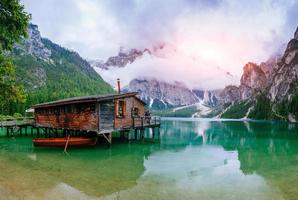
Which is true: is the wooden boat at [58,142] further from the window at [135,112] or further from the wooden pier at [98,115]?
the window at [135,112]

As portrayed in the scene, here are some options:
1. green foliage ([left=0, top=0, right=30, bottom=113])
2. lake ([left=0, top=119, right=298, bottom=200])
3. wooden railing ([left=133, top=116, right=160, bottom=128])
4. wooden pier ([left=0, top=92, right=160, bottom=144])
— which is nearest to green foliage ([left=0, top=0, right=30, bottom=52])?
green foliage ([left=0, top=0, right=30, bottom=113])

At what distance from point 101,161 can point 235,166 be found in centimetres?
1159

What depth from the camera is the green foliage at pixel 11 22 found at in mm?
16406

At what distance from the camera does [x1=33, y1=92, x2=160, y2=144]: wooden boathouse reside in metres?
40.0

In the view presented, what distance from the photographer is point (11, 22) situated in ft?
55.2

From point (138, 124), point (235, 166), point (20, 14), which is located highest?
point (20, 14)

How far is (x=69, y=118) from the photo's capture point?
145 ft

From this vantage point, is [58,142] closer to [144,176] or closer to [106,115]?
[106,115]

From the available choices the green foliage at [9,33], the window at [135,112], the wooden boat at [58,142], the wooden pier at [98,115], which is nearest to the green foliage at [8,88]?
the green foliage at [9,33]

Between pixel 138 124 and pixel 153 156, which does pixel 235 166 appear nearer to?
pixel 153 156

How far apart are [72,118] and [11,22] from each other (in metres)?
27.5

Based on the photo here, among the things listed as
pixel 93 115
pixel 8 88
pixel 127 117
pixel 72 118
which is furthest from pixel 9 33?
pixel 127 117

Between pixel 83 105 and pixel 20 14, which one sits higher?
pixel 20 14

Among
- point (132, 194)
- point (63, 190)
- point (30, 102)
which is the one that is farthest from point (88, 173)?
point (30, 102)
